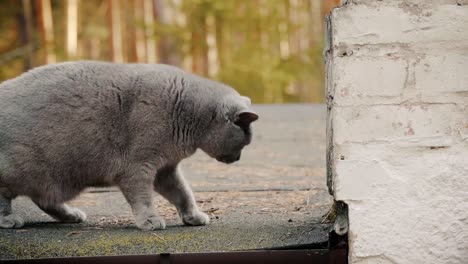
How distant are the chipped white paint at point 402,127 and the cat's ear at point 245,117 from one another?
99 centimetres

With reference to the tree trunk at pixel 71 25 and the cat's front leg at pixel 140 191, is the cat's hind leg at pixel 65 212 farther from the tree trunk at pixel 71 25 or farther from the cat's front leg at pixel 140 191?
the tree trunk at pixel 71 25

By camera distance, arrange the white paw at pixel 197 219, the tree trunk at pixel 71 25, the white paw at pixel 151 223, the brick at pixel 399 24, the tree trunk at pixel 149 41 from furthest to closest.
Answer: the tree trunk at pixel 149 41 → the tree trunk at pixel 71 25 → the white paw at pixel 197 219 → the white paw at pixel 151 223 → the brick at pixel 399 24

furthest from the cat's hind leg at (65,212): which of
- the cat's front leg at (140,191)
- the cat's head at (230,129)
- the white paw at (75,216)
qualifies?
the cat's head at (230,129)

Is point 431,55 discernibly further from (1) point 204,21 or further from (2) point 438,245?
(1) point 204,21

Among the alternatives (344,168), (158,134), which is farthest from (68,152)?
(344,168)

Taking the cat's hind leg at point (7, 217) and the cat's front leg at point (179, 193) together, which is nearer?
the cat's hind leg at point (7, 217)

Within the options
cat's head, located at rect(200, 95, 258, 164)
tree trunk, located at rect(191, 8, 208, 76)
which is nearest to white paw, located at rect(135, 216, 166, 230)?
cat's head, located at rect(200, 95, 258, 164)

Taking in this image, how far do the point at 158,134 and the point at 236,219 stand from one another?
614mm

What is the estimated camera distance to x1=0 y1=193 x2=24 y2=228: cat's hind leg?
418 cm

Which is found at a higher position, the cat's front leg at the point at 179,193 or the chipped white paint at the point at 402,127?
the chipped white paint at the point at 402,127

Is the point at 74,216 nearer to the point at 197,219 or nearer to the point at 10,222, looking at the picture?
the point at 10,222

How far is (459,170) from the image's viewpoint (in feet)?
11.2

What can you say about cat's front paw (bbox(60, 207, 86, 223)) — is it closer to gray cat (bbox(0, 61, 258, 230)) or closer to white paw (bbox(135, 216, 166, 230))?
gray cat (bbox(0, 61, 258, 230))

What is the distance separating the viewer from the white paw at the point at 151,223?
410cm
